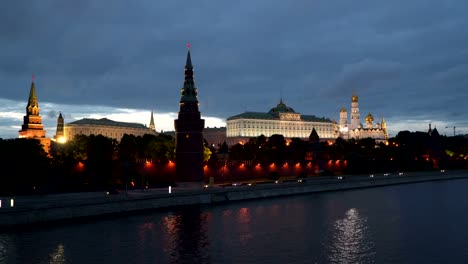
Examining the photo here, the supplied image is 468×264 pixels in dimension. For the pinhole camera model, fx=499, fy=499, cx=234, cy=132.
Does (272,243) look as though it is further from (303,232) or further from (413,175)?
(413,175)

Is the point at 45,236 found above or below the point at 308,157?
below

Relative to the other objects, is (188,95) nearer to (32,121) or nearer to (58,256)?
(58,256)

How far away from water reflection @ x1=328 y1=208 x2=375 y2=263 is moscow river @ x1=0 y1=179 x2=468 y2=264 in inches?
2.5

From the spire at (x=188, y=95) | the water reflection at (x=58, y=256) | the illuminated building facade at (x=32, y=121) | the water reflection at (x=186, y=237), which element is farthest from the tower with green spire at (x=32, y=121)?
the water reflection at (x=58, y=256)

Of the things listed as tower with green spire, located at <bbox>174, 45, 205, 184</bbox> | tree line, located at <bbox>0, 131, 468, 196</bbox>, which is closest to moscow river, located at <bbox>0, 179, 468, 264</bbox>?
tree line, located at <bbox>0, 131, 468, 196</bbox>

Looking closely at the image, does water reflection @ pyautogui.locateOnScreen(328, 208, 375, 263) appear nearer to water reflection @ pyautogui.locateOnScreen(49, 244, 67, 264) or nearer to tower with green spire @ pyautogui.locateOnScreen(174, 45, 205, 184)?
water reflection @ pyautogui.locateOnScreen(49, 244, 67, 264)

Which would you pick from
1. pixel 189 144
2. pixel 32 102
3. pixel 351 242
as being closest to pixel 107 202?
pixel 189 144

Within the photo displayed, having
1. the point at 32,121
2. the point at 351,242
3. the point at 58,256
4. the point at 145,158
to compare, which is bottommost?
the point at 351,242

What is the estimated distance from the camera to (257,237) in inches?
1517

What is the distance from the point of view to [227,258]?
31.6 meters

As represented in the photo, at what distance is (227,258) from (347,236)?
11.8 meters

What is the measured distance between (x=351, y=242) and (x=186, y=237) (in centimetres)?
1238

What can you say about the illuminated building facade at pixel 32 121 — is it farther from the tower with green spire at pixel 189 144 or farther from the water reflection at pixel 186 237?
the water reflection at pixel 186 237

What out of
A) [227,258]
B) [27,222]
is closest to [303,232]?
[227,258]
